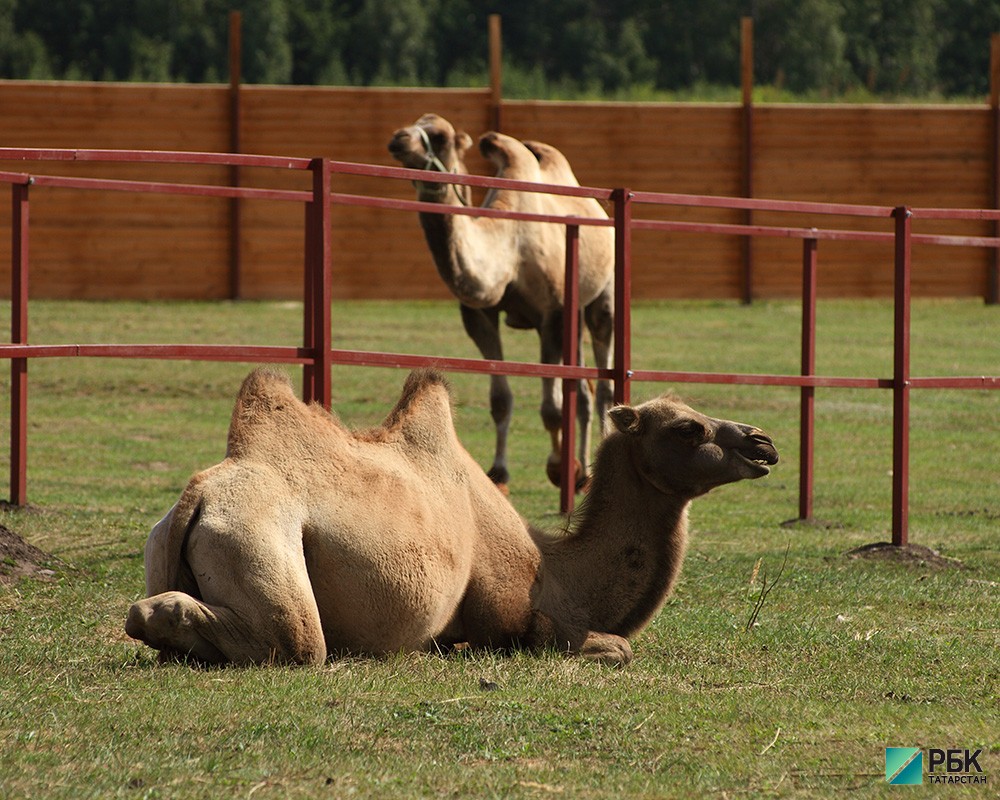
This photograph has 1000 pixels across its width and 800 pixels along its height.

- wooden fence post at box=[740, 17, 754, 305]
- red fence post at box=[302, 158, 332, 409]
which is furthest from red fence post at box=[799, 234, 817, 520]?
wooden fence post at box=[740, 17, 754, 305]

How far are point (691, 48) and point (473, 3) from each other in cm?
639

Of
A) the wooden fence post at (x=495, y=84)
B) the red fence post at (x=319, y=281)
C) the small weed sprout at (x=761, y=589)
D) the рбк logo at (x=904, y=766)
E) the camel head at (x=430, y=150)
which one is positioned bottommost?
the small weed sprout at (x=761, y=589)

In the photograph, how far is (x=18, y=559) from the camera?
6.45 m

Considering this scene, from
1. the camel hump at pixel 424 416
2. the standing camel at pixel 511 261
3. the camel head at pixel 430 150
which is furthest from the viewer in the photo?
the standing camel at pixel 511 261

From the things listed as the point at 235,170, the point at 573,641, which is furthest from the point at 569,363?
the point at 235,170

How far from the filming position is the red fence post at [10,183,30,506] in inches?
303

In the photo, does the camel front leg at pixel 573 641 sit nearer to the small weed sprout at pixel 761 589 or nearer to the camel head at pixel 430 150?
the small weed sprout at pixel 761 589

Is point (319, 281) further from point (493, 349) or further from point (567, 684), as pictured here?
point (493, 349)

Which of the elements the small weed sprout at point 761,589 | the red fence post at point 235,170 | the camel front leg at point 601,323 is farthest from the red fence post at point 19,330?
the red fence post at point 235,170

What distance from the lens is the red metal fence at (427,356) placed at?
655 centimetres

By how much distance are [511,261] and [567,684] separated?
20.3ft

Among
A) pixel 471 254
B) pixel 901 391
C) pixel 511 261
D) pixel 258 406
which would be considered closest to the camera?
pixel 258 406

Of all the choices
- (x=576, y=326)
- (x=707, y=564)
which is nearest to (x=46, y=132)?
(x=576, y=326)

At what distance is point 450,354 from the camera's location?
54.5ft
